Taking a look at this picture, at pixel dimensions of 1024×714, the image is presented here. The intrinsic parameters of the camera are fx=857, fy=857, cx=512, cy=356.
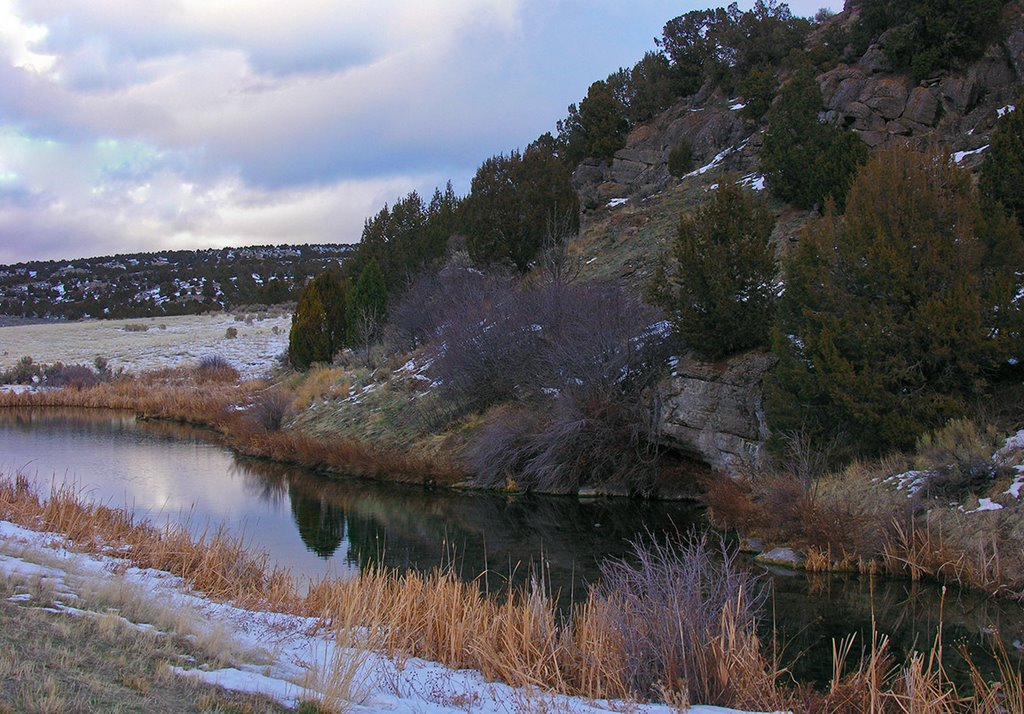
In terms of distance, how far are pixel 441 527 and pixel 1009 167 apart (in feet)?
46.1

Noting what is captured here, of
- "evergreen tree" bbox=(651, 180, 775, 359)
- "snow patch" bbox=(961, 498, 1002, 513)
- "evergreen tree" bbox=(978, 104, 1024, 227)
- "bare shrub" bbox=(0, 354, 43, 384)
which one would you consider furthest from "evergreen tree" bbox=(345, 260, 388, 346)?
"snow patch" bbox=(961, 498, 1002, 513)

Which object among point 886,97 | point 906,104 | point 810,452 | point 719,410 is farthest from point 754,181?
point 810,452

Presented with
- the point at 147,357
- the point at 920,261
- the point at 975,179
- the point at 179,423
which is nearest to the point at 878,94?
the point at 975,179

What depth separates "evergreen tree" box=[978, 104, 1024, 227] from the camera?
667 inches

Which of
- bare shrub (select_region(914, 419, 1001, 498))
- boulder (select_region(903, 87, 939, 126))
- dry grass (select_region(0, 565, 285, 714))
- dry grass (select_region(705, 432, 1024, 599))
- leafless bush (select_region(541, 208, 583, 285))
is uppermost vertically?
boulder (select_region(903, 87, 939, 126))

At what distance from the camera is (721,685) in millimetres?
7148

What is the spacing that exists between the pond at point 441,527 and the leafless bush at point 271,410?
6.18 ft

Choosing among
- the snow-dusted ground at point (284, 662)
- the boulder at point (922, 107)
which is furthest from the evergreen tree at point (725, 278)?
the snow-dusted ground at point (284, 662)

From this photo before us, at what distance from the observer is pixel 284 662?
308 inches

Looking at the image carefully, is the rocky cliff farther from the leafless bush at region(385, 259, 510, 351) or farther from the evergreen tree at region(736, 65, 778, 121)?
the leafless bush at region(385, 259, 510, 351)

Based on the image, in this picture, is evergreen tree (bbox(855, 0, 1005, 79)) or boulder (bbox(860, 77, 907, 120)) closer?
evergreen tree (bbox(855, 0, 1005, 79))

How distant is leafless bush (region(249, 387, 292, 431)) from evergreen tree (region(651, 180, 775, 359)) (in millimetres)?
17968

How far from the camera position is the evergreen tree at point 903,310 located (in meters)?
15.0

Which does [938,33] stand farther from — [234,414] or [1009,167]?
[234,414]
